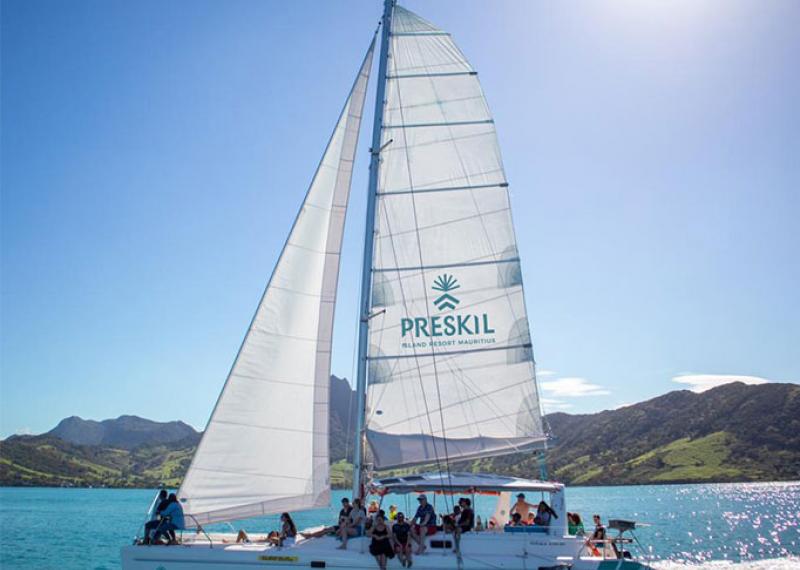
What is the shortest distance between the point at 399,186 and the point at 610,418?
189 meters

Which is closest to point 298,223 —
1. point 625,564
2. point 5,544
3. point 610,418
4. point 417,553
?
point 417,553

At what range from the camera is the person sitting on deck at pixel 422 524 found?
16.0m

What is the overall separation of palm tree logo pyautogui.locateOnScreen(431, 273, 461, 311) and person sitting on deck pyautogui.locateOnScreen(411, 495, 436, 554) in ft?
18.3

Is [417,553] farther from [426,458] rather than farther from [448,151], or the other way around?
[448,151]

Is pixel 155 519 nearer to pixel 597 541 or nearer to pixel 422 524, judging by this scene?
pixel 422 524

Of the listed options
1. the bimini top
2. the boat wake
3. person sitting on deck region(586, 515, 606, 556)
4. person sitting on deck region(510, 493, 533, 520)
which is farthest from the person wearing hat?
the boat wake

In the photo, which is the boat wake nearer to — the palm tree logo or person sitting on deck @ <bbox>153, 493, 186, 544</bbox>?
the palm tree logo

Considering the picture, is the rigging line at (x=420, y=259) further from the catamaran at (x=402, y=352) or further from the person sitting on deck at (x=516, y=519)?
the person sitting on deck at (x=516, y=519)

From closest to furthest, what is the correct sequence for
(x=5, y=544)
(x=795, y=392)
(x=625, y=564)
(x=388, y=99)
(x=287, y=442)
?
(x=625, y=564) → (x=287, y=442) → (x=388, y=99) → (x=5, y=544) → (x=795, y=392)

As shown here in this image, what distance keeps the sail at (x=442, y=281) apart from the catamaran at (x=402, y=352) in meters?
0.04

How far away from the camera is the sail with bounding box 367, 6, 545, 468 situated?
19.1 m

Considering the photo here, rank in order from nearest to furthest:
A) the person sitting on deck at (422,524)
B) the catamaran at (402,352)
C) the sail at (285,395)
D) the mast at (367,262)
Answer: the person sitting on deck at (422,524) < the catamaran at (402,352) < the sail at (285,395) < the mast at (367,262)

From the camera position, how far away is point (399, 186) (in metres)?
20.4

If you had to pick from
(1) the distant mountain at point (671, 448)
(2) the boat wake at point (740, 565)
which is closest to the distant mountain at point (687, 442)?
(1) the distant mountain at point (671, 448)
